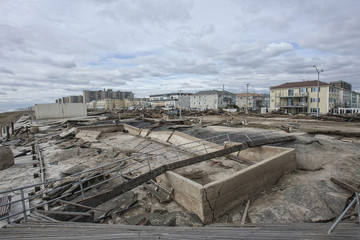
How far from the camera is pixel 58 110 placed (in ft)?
163

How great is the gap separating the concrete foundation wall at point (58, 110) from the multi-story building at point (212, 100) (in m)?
46.5

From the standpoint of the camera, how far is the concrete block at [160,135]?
59.5 feet

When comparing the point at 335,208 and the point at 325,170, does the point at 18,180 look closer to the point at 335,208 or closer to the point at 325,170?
the point at 335,208

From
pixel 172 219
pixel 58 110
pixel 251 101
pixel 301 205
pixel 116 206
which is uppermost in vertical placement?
pixel 251 101

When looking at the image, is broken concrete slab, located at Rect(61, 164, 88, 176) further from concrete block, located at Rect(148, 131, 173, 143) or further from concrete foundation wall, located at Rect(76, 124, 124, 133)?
concrete foundation wall, located at Rect(76, 124, 124, 133)

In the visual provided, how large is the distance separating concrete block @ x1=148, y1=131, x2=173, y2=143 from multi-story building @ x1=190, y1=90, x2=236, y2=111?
62467 mm

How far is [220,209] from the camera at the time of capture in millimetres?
6684

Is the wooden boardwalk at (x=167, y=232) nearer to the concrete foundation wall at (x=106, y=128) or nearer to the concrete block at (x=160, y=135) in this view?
the concrete block at (x=160, y=135)

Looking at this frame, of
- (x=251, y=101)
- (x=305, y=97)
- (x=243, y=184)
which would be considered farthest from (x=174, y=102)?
(x=243, y=184)

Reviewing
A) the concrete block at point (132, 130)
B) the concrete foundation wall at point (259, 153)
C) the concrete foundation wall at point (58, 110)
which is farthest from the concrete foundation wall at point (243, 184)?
the concrete foundation wall at point (58, 110)

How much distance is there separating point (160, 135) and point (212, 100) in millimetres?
69354

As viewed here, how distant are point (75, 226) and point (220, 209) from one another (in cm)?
441

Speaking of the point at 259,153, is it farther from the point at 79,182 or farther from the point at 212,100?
the point at 212,100

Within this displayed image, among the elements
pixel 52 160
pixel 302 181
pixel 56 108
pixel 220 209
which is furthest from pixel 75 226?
pixel 56 108
